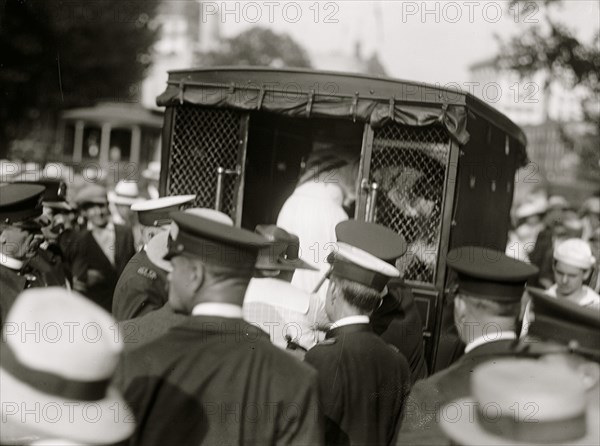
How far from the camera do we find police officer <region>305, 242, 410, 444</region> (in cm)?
358

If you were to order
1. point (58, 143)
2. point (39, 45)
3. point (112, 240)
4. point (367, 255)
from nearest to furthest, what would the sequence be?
point (367, 255), point (112, 240), point (39, 45), point (58, 143)

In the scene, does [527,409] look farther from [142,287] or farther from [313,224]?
[313,224]

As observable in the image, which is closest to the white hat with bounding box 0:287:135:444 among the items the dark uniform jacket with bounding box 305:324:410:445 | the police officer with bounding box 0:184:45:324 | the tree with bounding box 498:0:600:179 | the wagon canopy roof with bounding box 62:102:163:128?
the dark uniform jacket with bounding box 305:324:410:445

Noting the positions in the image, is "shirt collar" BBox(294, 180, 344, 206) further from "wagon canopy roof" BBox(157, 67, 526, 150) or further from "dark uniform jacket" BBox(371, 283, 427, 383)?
"dark uniform jacket" BBox(371, 283, 427, 383)

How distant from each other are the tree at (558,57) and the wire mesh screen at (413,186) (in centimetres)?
798

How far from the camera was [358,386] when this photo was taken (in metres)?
3.62

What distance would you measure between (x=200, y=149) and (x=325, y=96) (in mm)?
1203

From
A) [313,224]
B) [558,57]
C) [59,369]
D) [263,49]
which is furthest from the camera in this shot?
[263,49]

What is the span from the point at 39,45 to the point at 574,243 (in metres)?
24.2

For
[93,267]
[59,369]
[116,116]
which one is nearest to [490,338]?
[59,369]

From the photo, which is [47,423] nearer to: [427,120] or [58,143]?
[427,120]

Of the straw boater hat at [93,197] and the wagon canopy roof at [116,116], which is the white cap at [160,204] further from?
the wagon canopy roof at [116,116]

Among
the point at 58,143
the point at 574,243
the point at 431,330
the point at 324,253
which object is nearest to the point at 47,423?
the point at 324,253

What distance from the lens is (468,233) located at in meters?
7.79
